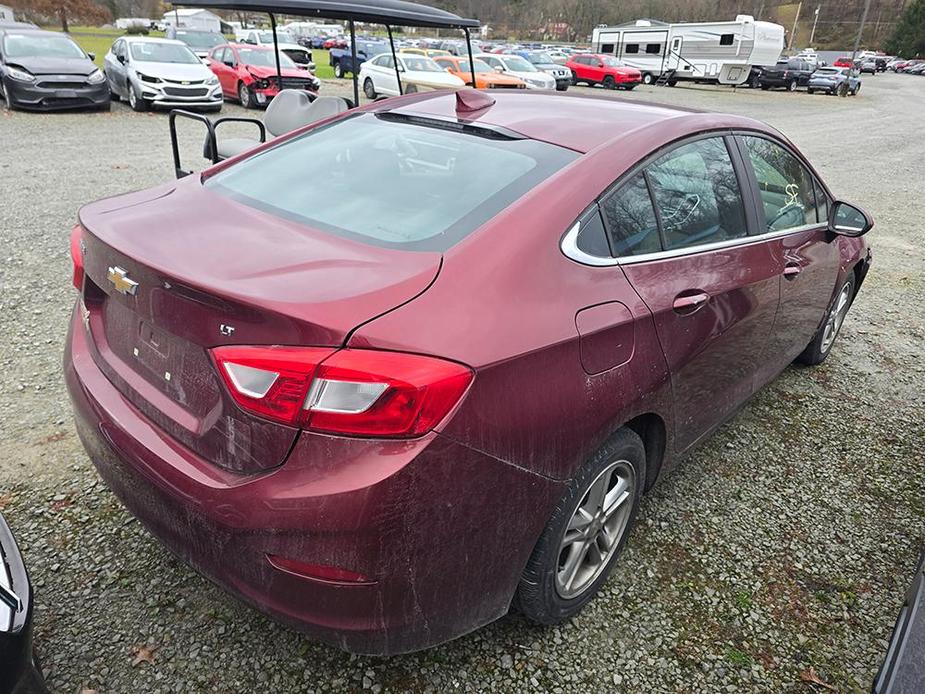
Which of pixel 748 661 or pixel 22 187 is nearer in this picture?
pixel 748 661

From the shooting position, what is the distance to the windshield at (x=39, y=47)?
12617 millimetres

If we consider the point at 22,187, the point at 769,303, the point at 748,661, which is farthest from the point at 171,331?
the point at 22,187

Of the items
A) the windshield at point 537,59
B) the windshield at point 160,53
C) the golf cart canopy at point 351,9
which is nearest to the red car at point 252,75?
the windshield at point 160,53

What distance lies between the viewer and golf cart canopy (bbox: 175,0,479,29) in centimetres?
526

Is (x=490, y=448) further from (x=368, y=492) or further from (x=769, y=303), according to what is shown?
(x=769, y=303)

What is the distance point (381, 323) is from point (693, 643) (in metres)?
1.61

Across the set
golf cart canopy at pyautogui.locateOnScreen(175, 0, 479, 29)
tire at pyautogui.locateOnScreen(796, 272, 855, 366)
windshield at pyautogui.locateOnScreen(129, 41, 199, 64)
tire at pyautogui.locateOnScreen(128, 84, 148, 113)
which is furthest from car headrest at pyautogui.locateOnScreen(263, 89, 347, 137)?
windshield at pyautogui.locateOnScreen(129, 41, 199, 64)

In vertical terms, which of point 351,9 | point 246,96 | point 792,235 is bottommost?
point 246,96

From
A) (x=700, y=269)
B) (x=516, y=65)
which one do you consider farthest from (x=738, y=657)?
(x=516, y=65)

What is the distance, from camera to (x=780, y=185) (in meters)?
3.22

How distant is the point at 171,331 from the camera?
176 centimetres

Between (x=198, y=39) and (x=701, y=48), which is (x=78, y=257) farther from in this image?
(x=701, y=48)

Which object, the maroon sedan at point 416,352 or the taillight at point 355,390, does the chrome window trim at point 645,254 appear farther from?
the taillight at point 355,390

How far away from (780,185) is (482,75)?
18994 mm
